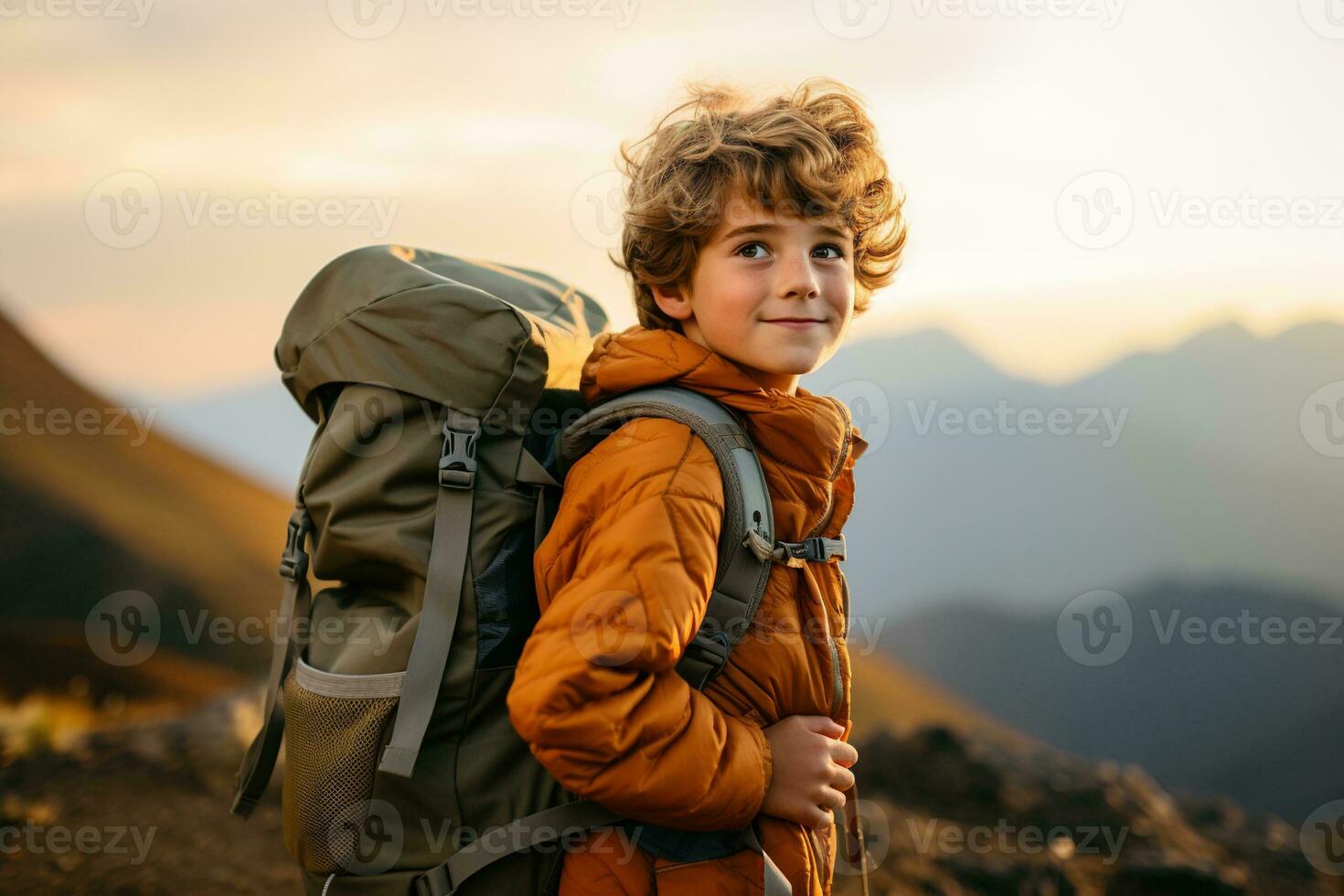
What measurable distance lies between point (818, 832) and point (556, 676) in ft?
2.68

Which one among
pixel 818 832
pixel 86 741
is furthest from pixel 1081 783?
pixel 86 741

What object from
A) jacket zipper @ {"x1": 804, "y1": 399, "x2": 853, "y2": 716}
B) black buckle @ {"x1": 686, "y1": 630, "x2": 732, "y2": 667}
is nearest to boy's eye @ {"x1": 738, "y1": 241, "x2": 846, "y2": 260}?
jacket zipper @ {"x1": 804, "y1": 399, "x2": 853, "y2": 716}

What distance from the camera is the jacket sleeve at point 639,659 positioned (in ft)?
5.33

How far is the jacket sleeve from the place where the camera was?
163 centimetres

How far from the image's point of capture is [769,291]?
2037 millimetres

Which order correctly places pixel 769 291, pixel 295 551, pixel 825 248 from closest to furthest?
pixel 769 291
pixel 825 248
pixel 295 551

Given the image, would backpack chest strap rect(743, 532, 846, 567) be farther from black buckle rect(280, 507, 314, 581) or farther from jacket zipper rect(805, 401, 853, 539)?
black buckle rect(280, 507, 314, 581)

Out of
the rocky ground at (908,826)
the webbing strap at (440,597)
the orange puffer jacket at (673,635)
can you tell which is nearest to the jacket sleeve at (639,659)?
the orange puffer jacket at (673,635)

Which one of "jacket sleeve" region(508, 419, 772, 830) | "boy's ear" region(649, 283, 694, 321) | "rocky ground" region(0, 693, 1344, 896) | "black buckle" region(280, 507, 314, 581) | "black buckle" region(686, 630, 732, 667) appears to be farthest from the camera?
"rocky ground" region(0, 693, 1344, 896)

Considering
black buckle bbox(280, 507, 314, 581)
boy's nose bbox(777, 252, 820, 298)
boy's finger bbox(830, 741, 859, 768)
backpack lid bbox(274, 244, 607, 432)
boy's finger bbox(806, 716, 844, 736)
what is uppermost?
boy's nose bbox(777, 252, 820, 298)


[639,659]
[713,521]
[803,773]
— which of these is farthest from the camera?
[803,773]

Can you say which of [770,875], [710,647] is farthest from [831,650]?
[770,875]

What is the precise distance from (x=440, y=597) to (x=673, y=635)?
21.2 inches

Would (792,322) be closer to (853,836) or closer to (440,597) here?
(440,597)
